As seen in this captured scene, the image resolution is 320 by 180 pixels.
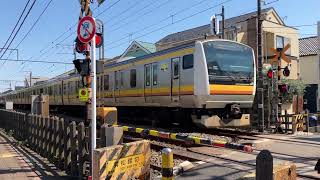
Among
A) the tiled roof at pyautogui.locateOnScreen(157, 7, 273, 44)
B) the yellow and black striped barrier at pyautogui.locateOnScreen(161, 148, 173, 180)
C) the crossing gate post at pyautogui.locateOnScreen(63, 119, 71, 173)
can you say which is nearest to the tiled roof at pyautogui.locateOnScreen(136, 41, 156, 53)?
the tiled roof at pyautogui.locateOnScreen(157, 7, 273, 44)

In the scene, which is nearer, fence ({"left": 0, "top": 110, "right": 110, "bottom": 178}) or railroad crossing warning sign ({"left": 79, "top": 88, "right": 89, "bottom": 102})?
fence ({"left": 0, "top": 110, "right": 110, "bottom": 178})

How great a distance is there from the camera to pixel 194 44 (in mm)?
14797

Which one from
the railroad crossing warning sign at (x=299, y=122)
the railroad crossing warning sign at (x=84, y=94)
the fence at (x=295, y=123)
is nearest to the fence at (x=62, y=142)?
the railroad crossing warning sign at (x=84, y=94)

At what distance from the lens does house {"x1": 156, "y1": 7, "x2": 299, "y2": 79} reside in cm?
3544

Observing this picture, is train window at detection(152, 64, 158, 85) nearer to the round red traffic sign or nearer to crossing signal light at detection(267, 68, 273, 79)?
crossing signal light at detection(267, 68, 273, 79)

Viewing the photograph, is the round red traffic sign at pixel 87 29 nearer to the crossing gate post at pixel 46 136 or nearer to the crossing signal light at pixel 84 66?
the crossing signal light at pixel 84 66

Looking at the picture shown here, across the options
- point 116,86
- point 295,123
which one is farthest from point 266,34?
point 295,123

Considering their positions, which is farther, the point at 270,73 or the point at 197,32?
the point at 197,32

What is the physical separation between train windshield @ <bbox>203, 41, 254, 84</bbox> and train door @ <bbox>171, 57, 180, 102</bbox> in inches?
58.0

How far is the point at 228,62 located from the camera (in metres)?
15.1

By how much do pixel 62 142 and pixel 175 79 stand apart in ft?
22.3

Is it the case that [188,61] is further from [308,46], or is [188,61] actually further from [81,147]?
[308,46]

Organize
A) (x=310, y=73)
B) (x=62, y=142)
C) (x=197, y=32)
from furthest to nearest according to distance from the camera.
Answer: (x=310, y=73) < (x=197, y=32) < (x=62, y=142)

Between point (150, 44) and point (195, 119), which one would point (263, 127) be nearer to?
point (195, 119)
